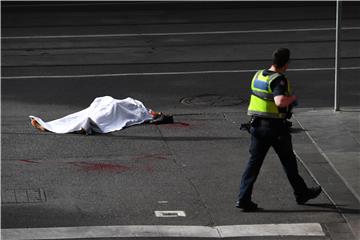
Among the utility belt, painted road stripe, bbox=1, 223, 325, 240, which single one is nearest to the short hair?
the utility belt

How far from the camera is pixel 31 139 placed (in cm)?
1353

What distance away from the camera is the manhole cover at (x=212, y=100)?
15.6m

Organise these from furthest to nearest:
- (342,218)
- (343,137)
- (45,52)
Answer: (45,52)
(343,137)
(342,218)

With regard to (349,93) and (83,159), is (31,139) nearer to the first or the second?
(83,159)

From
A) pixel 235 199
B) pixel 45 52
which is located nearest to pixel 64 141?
pixel 235 199

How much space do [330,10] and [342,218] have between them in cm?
1529

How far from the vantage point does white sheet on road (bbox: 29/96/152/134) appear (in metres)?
13.9

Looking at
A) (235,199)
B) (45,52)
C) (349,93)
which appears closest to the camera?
(235,199)

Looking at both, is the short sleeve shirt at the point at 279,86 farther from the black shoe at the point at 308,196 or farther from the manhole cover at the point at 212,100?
the manhole cover at the point at 212,100

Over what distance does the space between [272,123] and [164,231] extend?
1.68 metres

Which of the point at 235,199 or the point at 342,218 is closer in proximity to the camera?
the point at 342,218

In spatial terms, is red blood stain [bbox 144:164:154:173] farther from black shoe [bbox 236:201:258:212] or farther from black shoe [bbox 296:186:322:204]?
black shoe [bbox 296:186:322:204]

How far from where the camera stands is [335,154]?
41.2 ft

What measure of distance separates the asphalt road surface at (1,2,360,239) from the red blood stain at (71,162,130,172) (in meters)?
0.01
